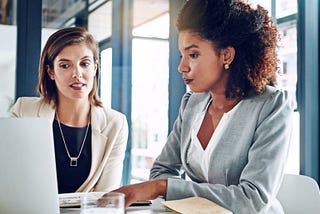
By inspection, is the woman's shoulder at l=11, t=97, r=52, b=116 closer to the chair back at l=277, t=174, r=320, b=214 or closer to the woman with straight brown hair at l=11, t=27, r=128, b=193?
the woman with straight brown hair at l=11, t=27, r=128, b=193

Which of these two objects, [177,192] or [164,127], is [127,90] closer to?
[164,127]

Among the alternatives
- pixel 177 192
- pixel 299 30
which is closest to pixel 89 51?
Answer: pixel 299 30

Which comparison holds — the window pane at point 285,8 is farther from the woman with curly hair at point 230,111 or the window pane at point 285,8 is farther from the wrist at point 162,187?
the wrist at point 162,187

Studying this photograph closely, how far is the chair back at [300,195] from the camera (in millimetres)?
1636

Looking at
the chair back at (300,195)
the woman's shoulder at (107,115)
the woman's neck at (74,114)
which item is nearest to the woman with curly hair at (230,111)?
the chair back at (300,195)

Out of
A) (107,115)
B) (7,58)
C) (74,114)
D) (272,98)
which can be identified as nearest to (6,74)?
(7,58)

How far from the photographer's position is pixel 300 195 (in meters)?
1.66

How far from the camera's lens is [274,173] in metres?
1.36

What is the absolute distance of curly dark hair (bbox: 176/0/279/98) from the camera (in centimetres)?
155

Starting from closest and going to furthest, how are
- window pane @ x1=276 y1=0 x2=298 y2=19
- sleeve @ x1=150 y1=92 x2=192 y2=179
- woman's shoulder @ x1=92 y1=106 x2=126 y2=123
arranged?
1. sleeve @ x1=150 y1=92 x2=192 y2=179
2. woman's shoulder @ x1=92 y1=106 x2=126 y2=123
3. window pane @ x1=276 y1=0 x2=298 y2=19

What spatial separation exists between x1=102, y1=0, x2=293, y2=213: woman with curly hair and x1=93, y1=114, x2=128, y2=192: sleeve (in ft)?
1.66

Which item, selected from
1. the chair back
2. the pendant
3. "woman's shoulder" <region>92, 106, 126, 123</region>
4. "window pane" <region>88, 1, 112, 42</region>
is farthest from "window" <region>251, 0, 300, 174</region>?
"window pane" <region>88, 1, 112, 42</region>

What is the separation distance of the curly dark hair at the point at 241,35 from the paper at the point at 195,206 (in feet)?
1.60

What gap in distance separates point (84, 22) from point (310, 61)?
168cm
